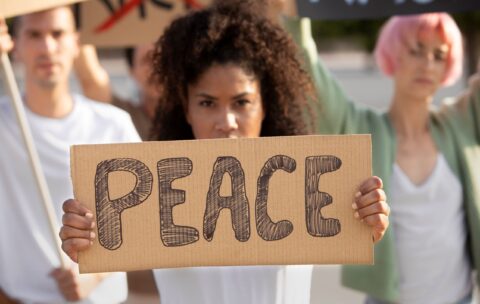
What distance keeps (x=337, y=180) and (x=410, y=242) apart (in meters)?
1.55

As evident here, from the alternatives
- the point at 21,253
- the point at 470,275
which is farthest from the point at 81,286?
the point at 470,275

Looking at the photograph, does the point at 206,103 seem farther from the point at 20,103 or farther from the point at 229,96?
the point at 20,103

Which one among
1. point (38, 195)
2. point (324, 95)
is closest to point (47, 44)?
point (38, 195)

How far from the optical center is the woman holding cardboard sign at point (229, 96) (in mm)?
2967

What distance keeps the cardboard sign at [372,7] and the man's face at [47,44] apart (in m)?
0.91

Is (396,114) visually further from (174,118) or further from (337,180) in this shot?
(337,180)

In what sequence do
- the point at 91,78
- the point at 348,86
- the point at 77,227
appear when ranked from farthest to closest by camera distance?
1. the point at 348,86
2. the point at 91,78
3. the point at 77,227

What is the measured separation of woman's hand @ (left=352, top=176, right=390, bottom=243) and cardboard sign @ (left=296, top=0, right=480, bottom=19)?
147 cm

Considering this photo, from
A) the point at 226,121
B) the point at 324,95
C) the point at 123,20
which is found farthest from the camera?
the point at 123,20

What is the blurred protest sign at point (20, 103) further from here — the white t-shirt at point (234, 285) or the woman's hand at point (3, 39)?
the white t-shirt at point (234, 285)

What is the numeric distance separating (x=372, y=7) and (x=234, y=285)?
1.50 metres

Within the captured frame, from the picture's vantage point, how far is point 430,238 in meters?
4.18

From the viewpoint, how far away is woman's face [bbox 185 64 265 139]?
10.2ft

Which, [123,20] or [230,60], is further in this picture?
[123,20]
